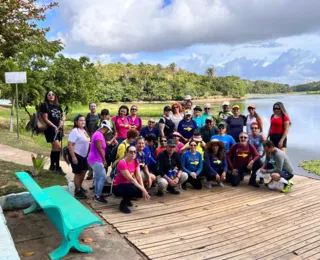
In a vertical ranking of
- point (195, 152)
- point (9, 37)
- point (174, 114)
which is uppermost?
point (9, 37)

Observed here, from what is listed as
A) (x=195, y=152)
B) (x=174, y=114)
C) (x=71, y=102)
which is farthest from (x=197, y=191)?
(x=71, y=102)

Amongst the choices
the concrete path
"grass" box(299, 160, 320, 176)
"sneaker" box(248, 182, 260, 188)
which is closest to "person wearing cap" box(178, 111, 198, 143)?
"sneaker" box(248, 182, 260, 188)

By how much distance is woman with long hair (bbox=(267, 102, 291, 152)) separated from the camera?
6.52 metres

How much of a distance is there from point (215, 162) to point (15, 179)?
143 inches

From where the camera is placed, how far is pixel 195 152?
20.3 feet

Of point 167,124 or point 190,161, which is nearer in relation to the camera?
point 190,161

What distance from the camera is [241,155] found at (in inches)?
259

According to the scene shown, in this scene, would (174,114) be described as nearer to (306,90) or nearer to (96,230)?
(96,230)

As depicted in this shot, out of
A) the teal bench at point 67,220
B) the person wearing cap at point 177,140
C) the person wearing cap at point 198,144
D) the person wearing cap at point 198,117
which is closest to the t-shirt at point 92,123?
the person wearing cap at point 177,140

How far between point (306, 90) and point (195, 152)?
16170cm

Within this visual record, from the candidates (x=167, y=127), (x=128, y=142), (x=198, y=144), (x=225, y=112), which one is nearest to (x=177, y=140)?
(x=198, y=144)

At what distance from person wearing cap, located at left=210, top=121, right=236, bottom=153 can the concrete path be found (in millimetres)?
3131

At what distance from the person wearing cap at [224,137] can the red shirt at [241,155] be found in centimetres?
13

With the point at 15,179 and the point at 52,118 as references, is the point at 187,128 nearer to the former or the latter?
the point at 52,118
